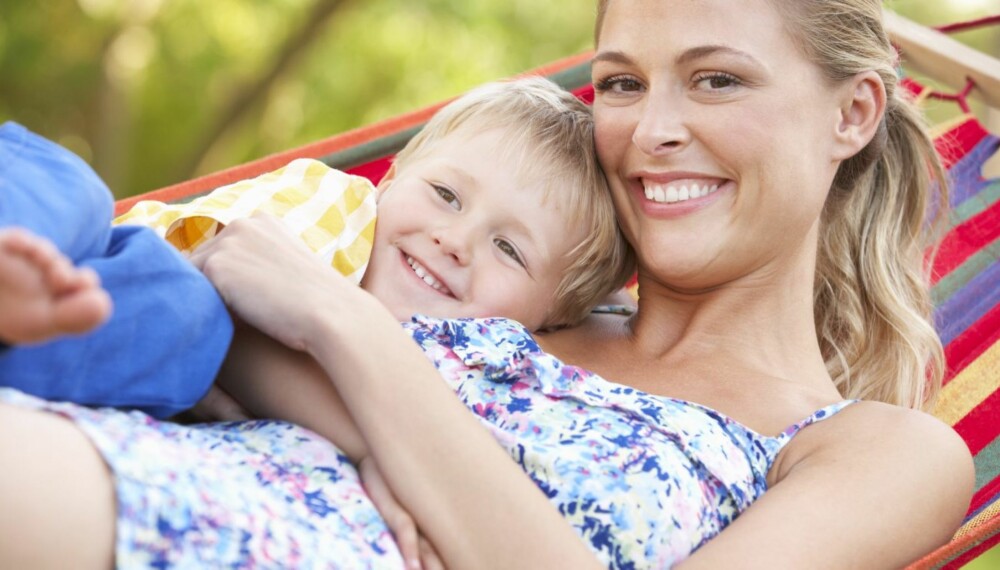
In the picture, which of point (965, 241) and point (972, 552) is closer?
point (972, 552)

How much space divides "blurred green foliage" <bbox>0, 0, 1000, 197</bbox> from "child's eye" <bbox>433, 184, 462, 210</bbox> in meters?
5.05

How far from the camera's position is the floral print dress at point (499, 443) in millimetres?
1233

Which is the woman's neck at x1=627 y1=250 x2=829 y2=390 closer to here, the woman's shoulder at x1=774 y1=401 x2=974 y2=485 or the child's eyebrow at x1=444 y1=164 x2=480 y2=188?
the woman's shoulder at x1=774 y1=401 x2=974 y2=485

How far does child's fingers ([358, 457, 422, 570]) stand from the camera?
1382 millimetres

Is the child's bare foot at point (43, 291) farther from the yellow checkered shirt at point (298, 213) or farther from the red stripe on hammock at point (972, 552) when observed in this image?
the red stripe on hammock at point (972, 552)

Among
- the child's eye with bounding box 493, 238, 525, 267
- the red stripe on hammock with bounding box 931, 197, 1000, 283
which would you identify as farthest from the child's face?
the red stripe on hammock with bounding box 931, 197, 1000, 283

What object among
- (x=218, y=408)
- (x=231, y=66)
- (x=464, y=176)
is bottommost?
(x=231, y=66)

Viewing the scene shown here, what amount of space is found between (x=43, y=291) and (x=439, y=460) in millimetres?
556

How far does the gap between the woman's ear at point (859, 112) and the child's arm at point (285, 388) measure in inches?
38.6

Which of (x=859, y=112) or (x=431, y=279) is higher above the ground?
(x=859, y=112)

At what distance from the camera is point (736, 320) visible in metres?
2.04

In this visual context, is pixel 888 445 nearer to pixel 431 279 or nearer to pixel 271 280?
pixel 431 279

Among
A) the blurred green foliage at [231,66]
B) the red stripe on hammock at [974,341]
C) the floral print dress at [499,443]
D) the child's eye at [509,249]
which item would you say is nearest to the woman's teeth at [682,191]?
the child's eye at [509,249]

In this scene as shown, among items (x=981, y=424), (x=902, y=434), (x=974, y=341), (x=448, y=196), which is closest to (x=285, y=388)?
(x=448, y=196)
